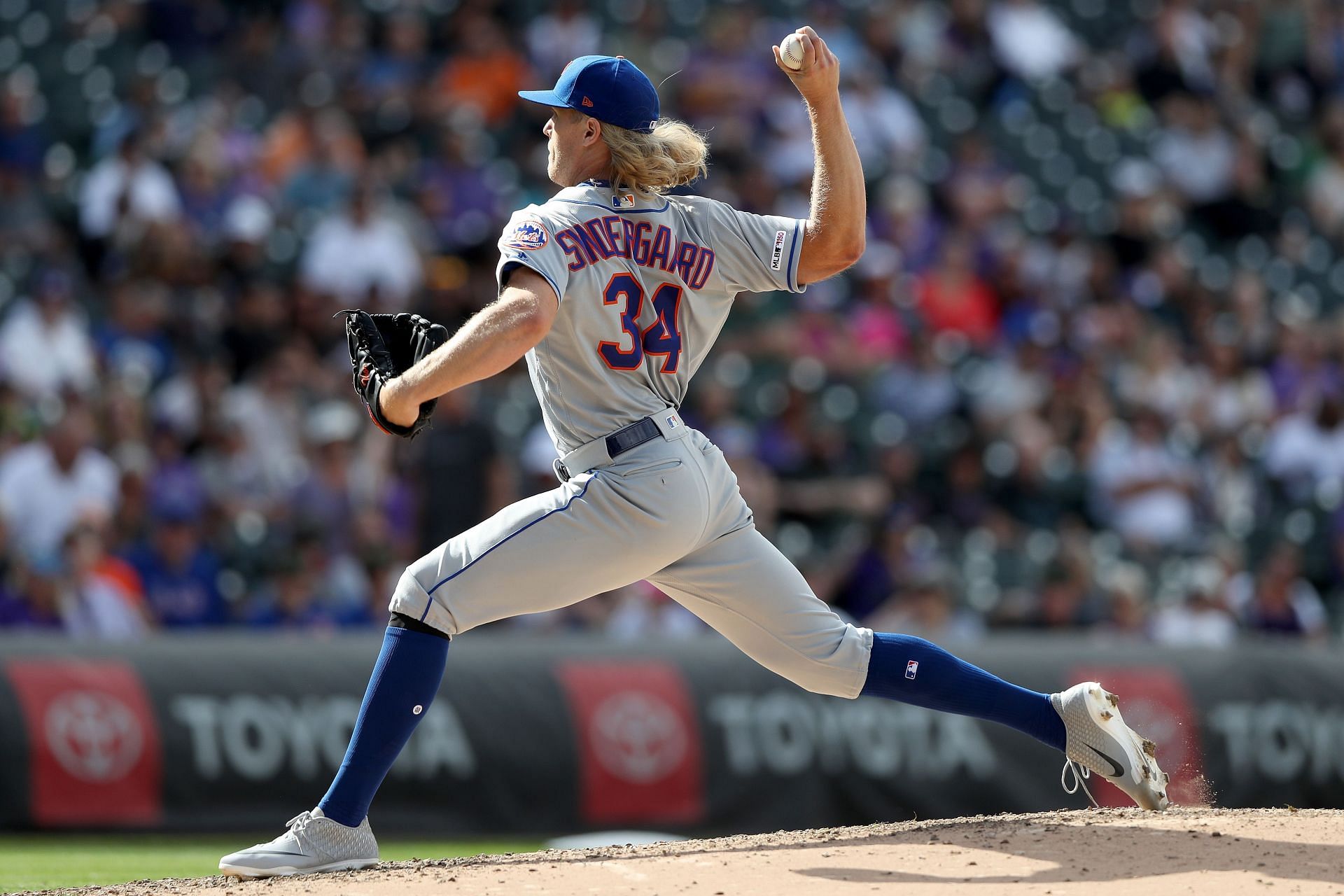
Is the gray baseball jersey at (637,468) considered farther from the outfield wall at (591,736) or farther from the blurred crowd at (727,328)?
the blurred crowd at (727,328)

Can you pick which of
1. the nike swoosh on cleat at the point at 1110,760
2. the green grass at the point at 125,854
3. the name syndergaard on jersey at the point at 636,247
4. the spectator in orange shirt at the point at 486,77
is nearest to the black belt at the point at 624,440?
the name syndergaard on jersey at the point at 636,247

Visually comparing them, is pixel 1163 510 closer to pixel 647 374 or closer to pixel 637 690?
pixel 637 690

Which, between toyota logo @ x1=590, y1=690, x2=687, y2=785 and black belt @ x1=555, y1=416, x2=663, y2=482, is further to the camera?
toyota logo @ x1=590, y1=690, x2=687, y2=785

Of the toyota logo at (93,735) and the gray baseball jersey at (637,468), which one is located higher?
Result: the gray baseball jersey at (637,468)

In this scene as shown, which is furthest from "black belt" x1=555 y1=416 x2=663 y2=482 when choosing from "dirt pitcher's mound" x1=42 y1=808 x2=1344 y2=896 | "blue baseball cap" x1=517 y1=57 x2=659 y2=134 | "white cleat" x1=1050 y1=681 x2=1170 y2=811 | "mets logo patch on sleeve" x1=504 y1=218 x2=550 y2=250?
"white cleat" x1=1050 y1=681 x2=1170 y2=811

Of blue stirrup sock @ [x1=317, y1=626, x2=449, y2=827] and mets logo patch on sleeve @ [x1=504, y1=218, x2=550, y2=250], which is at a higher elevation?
mets logo patch on sleeve @ [x1=504, y1=218, x2=550, y2=250]

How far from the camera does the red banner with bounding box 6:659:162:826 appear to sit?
735 cm

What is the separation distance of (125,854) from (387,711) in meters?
3.45

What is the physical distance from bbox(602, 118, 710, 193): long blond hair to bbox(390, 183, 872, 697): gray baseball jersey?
0.05 metres

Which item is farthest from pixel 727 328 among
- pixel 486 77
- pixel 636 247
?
pixel 636 247

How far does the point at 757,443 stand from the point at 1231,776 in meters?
3.30

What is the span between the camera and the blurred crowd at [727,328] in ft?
30.3

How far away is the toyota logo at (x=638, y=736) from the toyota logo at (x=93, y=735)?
2.05 meters

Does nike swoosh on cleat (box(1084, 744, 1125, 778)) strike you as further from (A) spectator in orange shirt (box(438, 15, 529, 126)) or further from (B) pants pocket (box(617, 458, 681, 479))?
(A) spectator in orange shirt (box(438, 15, 529, 126))
